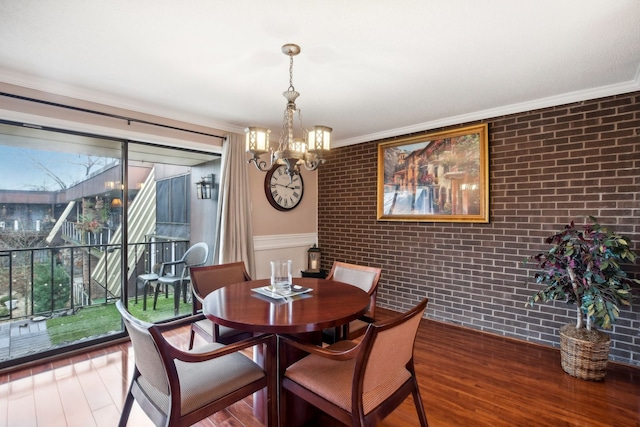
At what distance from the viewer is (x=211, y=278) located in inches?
98.8

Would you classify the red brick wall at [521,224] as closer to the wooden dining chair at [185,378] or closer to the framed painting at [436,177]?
the framed painting at [436,177]

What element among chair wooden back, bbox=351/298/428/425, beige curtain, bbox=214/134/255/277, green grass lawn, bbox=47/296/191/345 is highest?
beige curtain, bbox=214/134/255/277

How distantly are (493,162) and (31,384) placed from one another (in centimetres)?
448

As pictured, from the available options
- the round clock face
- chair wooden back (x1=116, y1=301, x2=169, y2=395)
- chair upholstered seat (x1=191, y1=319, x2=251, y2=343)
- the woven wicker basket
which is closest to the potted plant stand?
the woven wicker basket

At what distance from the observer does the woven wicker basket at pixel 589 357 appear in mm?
2230

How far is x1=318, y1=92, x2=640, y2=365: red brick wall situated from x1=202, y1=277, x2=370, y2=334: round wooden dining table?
1775mm

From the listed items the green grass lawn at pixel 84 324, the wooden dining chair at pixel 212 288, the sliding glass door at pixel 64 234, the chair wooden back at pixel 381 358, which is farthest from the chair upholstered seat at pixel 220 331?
the green grass lawn at pixel 84 324

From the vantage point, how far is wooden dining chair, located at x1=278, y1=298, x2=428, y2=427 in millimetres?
1268

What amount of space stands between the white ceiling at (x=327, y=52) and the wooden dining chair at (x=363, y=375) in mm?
Result: 1626

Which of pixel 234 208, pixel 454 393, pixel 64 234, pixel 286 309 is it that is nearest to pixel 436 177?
pixel 454 393

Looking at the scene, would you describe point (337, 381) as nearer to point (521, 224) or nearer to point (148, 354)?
point (148, 354)

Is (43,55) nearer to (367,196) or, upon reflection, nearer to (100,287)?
(100,287)

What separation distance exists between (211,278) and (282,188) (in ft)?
6.33

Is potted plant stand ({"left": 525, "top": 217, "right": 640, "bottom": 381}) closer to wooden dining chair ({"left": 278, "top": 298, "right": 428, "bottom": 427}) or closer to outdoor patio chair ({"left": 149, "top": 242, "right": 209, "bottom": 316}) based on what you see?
wooden dining chair ({"left": 278, "top": 298, "right": 428, "bottom": 427})
